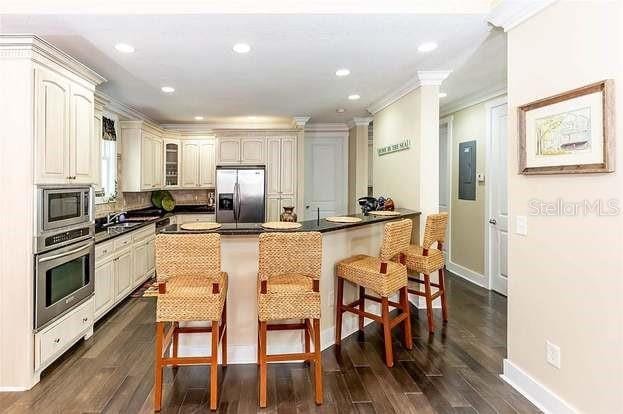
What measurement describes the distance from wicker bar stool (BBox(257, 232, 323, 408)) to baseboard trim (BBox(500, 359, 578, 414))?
139cm

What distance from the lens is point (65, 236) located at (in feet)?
9.49

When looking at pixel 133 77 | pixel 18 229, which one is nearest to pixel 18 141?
pixel 18 229

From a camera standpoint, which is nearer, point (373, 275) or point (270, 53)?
point (373, 275)

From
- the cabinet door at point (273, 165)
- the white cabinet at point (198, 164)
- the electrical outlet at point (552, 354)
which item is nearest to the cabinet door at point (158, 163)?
the white cabinet at point (198, 164)

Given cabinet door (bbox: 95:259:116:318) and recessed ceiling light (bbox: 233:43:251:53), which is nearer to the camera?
recessed ceiling light (bbox: 233:43:251:53)

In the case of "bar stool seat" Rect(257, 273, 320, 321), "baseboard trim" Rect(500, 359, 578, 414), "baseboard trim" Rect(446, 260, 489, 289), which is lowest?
"baseboard trim" Rect(500, 359, 578, 414)

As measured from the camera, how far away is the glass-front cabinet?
6.45 meters

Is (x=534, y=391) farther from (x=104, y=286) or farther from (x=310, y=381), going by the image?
(x=104, y=286)

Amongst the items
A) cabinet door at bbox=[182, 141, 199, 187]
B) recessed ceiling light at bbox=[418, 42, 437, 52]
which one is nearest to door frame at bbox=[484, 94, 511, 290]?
recessed ceiling light at bbox=[418, 42, 437, 52]

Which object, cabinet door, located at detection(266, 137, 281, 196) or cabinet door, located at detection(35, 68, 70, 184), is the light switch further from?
cabinet door, located at detection(266, 137, 281, 196)

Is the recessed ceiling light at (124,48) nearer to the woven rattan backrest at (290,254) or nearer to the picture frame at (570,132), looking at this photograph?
the woven rattan backrest at (290,254)

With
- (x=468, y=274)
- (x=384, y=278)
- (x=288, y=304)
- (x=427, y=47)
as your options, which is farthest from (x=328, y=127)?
(x=288, y=304)

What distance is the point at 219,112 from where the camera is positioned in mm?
5668

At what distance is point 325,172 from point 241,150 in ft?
5.73
